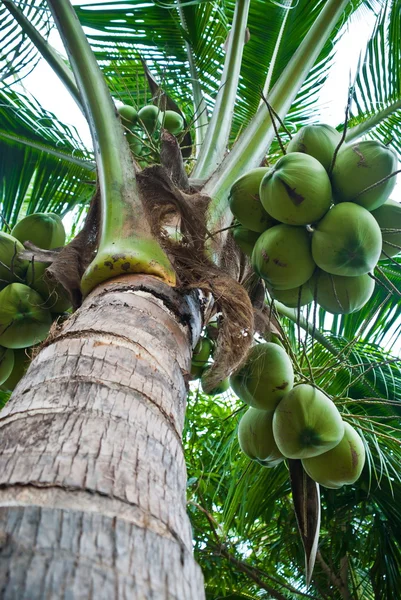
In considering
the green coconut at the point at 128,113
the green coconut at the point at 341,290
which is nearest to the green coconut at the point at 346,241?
the green coconut at the point at 341,290

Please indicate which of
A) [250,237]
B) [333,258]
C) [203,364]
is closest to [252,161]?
[250,237]

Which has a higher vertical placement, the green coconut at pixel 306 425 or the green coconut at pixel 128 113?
the green coconut at pixel 128 113

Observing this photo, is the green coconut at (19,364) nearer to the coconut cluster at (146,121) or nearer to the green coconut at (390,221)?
the coconut cluster at (146,121)

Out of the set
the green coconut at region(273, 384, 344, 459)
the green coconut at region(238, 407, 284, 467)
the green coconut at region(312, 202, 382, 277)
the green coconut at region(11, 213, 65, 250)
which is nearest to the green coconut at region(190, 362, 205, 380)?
the green coconut at region(238, 407, 284, 467)

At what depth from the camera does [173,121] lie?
3.03m

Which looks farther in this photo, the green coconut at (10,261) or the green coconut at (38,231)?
the green coconut at (38,231)

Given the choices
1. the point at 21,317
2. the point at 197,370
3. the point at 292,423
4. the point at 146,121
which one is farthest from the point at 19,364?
the point at 146,121

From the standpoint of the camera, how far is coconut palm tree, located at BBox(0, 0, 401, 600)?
596 mm

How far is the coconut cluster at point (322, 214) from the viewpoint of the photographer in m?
1.42

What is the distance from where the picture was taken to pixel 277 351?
182 cm

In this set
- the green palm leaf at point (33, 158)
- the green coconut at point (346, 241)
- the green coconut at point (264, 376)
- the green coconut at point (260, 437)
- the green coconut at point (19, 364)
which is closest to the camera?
the green coconut at point (346, 241)

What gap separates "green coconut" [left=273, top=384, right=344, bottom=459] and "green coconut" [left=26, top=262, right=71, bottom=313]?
83 cm

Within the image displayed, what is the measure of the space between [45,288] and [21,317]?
15cm

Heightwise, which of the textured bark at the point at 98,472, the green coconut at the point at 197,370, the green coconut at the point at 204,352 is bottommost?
the textured bark at the point at 98,472
